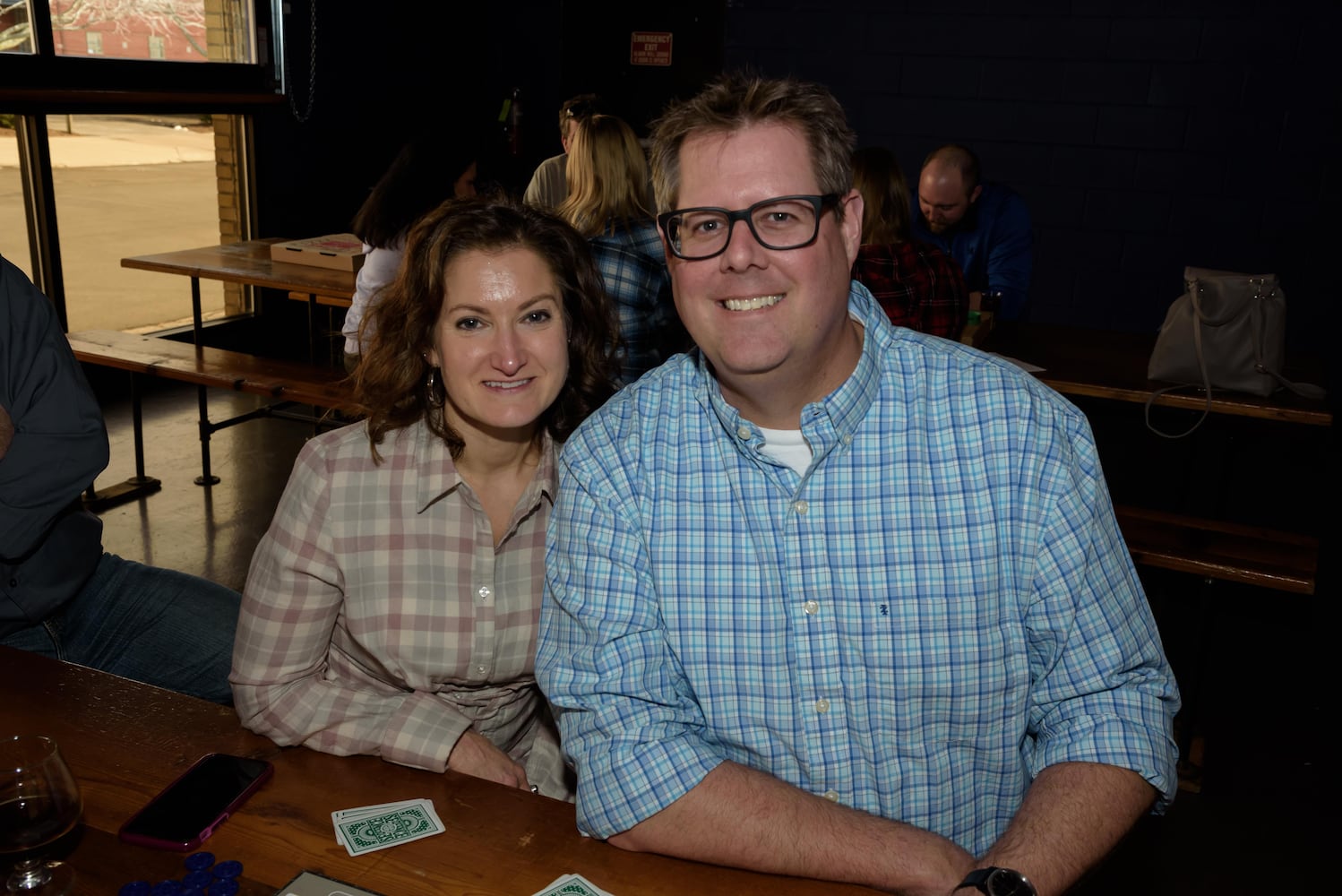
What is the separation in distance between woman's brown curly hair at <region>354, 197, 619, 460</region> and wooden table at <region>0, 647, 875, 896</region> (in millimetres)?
488

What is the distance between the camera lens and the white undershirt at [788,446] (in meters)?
1.44

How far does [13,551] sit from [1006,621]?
1.80 metres

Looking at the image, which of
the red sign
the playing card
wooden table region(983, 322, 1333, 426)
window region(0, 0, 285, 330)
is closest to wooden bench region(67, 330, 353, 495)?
window region(0, 0, 285, 330)

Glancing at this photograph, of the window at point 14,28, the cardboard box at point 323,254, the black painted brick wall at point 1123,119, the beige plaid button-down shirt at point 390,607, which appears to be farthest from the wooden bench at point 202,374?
the black painted brick wall at point 1123,119

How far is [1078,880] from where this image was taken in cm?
125

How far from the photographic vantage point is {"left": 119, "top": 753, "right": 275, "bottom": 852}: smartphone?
1200 mm

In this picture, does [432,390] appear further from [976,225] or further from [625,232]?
[976,225]

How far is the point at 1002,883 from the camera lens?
1.17 meters

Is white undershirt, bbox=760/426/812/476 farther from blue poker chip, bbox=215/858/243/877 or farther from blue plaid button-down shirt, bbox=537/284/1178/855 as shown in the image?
blue poker chip, bbox=215/858/243/877

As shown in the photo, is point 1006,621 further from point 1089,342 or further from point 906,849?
point 1089,342

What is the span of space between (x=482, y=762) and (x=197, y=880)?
17.7 inches

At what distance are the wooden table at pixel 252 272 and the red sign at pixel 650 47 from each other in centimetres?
338

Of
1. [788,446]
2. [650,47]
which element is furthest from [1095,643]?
[650,47]

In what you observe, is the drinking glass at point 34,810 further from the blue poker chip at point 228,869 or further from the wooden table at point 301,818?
the blue poker chip at point 228,869
